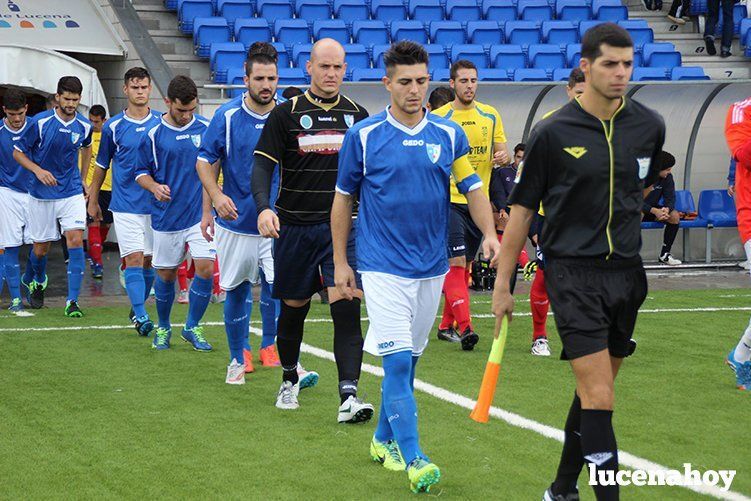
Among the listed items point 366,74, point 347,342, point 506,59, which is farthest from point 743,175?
point 506,59

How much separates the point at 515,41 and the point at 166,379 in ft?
46.6

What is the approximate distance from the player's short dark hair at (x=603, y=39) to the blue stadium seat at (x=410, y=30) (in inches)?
628

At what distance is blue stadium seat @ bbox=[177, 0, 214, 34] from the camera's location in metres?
Answer: 20.4

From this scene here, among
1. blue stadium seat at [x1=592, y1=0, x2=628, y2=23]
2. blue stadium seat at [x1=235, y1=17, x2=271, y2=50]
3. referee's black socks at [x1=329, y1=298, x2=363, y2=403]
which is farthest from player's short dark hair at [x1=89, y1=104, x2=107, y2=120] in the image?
referee's black socks at [x1=329, y1=298, x2=363, y2=403]

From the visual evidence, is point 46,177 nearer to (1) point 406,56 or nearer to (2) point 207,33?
(1) point 406,56

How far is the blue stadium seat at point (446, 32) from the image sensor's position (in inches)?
830

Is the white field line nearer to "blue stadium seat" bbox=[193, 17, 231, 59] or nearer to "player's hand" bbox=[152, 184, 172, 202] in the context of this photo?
"player's hand" bbox=[152, 184, 172, 202]

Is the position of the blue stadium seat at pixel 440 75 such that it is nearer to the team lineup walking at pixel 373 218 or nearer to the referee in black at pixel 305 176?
the team lineup walking at pixel 373 218

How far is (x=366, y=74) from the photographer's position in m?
18.5

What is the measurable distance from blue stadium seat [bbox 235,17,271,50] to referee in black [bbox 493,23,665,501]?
1525cm

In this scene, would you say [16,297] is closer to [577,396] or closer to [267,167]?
[267,167]

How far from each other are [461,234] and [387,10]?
12.1 m

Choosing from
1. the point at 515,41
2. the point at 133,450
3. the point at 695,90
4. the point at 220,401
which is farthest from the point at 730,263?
the point at 133,450

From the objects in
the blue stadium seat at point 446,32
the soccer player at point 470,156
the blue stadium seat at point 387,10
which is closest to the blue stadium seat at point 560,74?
the blue stadium seat at point 446,32
